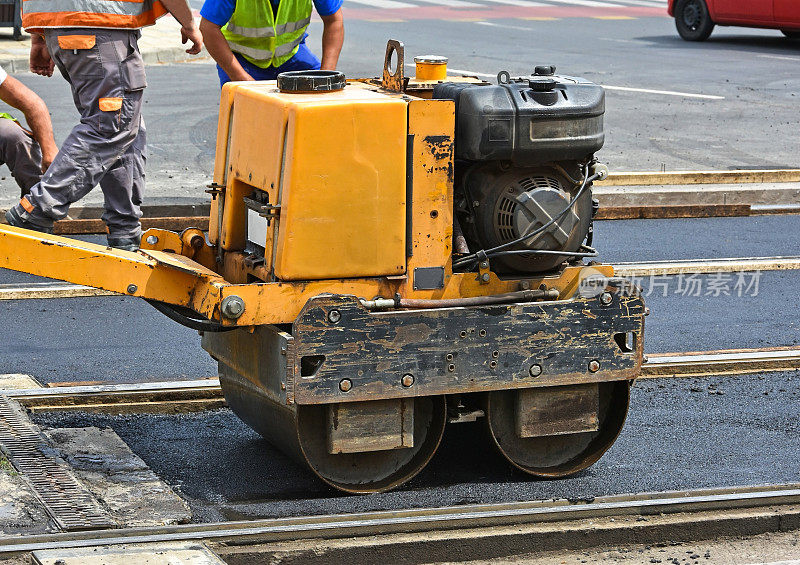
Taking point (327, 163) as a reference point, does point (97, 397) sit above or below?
below

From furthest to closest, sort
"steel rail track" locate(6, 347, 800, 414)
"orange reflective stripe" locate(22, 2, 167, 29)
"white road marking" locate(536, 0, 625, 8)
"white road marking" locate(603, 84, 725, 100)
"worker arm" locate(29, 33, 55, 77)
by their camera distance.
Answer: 1. "white road marking" locate(536, 0, 625, 8)
2. "white road marking" locate(603, 84, 725, 100)
3. "worker arm" locate(29, 33, 55, 77)
4. "orange reflective stripe" locate(22, 2, 167, 29)
5. "steel rail track" locate(6, 347, 800, 414)

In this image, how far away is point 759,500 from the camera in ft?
14.7

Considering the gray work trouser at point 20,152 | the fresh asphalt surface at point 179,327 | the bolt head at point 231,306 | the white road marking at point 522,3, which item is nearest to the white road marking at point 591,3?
the white road marking at point 522,3

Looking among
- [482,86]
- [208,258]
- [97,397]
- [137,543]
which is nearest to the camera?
[137,543]

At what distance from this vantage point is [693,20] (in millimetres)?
19375

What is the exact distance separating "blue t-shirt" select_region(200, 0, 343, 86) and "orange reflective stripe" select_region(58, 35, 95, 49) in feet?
1.87

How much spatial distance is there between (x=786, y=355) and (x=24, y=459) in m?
3.54

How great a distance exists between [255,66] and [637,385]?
8.13 feet

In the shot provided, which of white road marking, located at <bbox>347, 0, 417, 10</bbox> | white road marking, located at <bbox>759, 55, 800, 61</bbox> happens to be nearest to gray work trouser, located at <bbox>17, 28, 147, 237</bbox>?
white road marking, located at <bbox>759, 55, 800, 61</bbox>

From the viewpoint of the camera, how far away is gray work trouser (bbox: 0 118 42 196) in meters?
7.09

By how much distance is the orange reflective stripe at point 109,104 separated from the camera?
21.4ft

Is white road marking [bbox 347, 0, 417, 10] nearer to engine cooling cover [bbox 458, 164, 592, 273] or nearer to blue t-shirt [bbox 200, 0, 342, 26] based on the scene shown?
blue t-shirt [bbox 200, 0, 342, 26]

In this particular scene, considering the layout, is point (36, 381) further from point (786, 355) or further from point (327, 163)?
point (786, 355)

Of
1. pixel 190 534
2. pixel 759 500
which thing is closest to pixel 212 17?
pixel 190 534
